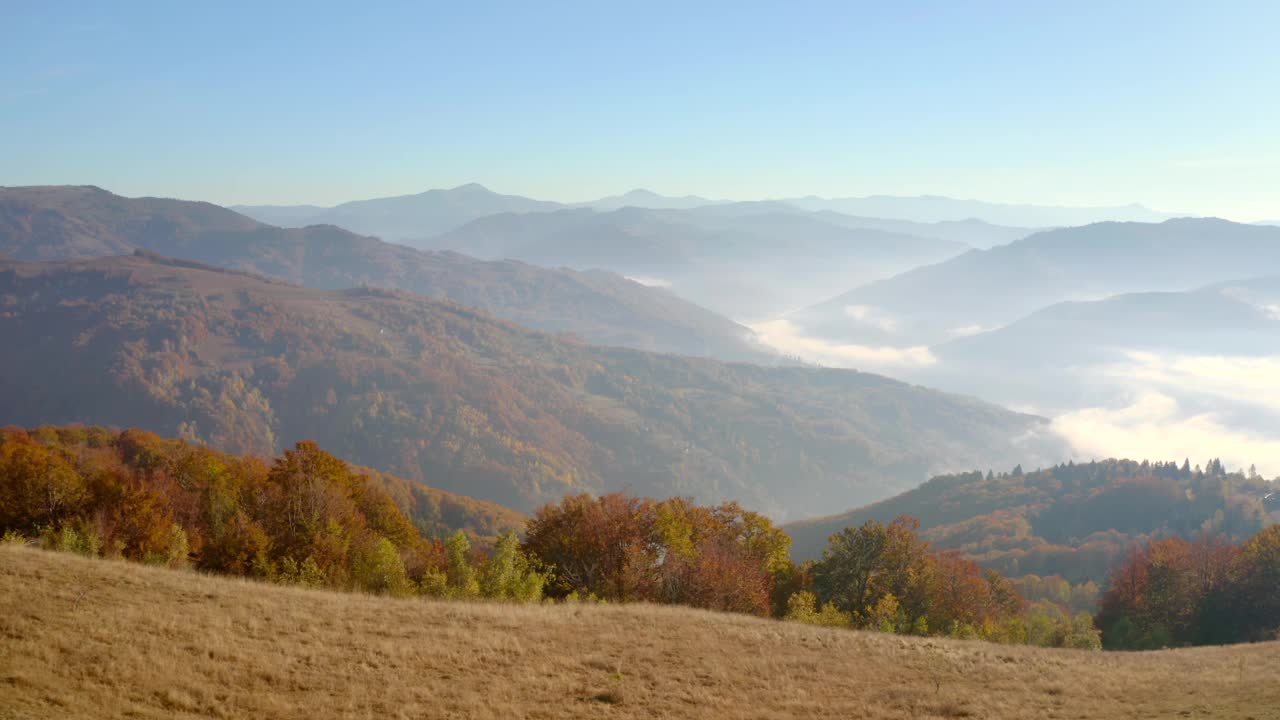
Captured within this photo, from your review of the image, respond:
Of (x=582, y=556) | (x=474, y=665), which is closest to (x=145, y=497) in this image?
(x=582, y=556)

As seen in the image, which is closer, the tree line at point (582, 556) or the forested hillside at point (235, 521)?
the forested hillside at point (235, 521)

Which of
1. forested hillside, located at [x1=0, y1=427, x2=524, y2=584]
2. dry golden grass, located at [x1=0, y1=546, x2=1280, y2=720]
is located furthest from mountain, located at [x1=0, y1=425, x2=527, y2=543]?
dry golden grass, located at [x1=0, y1=546, x2=1280, y2=720]

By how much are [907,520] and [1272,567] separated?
27.8 m

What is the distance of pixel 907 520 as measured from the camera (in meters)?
55.1

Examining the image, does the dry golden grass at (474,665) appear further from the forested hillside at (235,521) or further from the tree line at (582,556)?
the tree line at (582,556)

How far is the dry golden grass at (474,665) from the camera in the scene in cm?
1805

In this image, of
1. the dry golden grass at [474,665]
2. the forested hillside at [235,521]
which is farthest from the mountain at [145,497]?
the dry golden grass at [474,665]

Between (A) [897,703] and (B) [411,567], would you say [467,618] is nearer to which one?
(A) [897,703]

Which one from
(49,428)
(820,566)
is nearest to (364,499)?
(820,566)

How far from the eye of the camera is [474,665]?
22688 millimetres

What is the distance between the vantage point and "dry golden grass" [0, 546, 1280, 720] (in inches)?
711

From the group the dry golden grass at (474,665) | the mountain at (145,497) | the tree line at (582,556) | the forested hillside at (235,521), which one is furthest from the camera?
the mountain at (145,497)

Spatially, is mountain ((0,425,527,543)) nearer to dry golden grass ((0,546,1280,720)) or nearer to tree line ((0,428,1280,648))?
tree line ((0,428,1280,648))

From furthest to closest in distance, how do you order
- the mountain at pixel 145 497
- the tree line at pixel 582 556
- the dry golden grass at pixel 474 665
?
1. the mountain at pixel 145 497
2. the tree line at pixel 582 556
3. the dry golden grass at pixel 474 665
